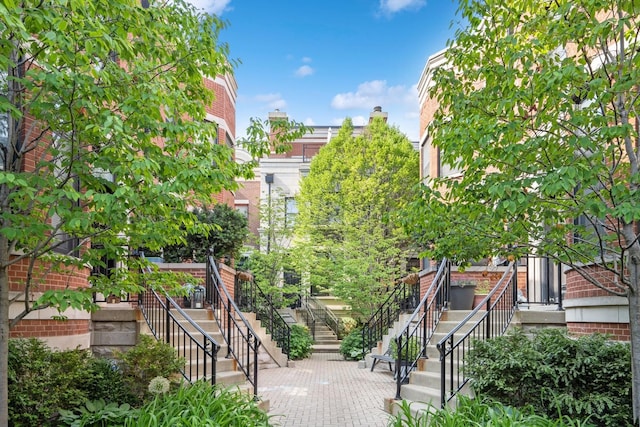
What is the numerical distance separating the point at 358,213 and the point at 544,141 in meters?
16.5

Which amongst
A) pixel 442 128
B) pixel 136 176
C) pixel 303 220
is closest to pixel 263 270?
pixel 303 220

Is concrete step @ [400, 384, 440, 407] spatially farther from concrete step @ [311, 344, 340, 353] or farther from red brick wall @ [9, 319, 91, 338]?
concrete step @ [311, 344, 340, 353]

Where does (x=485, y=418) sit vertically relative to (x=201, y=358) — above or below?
above

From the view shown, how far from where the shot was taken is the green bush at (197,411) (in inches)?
224

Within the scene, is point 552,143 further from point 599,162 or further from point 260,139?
point 260,139

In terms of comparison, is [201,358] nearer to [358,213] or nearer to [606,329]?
[606,329]

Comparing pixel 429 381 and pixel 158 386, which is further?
pixel 429 381

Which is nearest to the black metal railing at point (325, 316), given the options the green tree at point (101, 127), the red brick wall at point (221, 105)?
the red brick wall at point (221, 105)

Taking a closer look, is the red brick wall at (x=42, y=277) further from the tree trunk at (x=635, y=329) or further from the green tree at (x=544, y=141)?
the tree trunk at (x=635, y=329)

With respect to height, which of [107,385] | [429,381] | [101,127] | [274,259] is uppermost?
[101,127]

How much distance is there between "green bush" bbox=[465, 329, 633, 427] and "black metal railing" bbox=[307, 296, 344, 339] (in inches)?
533

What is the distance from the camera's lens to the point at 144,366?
7.23 meters

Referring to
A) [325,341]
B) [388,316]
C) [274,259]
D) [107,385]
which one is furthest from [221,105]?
[107,385]

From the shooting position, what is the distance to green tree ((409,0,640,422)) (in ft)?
17.1
